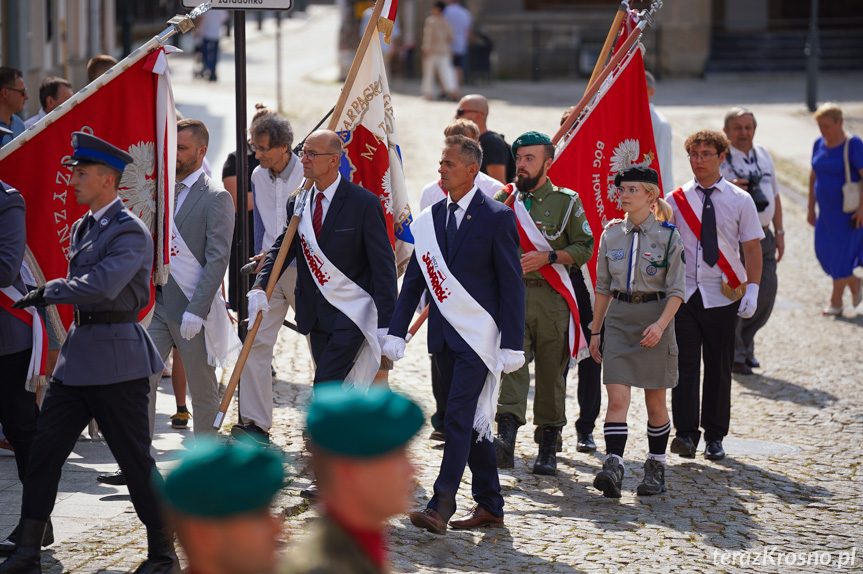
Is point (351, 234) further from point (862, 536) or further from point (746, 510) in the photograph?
point (862, 536)

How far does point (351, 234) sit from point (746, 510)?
2684 millimetres

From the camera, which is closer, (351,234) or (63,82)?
(351,234)

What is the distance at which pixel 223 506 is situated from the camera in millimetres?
2373

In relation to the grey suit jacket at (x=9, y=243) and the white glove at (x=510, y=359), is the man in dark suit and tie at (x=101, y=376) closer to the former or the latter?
the grey suit jacket at (x=9, y=243)

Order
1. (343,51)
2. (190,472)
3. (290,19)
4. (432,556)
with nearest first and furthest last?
(190,472) < (432,556) < (343,51) < (290,19)

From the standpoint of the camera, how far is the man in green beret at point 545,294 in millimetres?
7062

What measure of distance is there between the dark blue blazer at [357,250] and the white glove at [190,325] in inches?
25.7

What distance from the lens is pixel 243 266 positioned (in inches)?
285

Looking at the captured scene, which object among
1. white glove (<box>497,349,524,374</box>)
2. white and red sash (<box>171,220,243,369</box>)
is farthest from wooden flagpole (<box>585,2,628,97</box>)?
white and red sash (<box>171,220,243,369</box>)

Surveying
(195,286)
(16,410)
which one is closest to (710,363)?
(195,286)

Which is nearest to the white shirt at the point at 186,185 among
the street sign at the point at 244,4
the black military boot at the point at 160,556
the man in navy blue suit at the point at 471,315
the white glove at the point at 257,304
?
the white glove at the point at 257,304

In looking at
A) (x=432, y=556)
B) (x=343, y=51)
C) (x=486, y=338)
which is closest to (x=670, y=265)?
(x=486, y=338)

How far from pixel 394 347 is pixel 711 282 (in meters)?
2.51

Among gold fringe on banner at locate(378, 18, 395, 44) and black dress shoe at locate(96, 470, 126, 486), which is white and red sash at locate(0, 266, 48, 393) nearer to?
black dress shoe at locate(96, 470, 126, 486)
